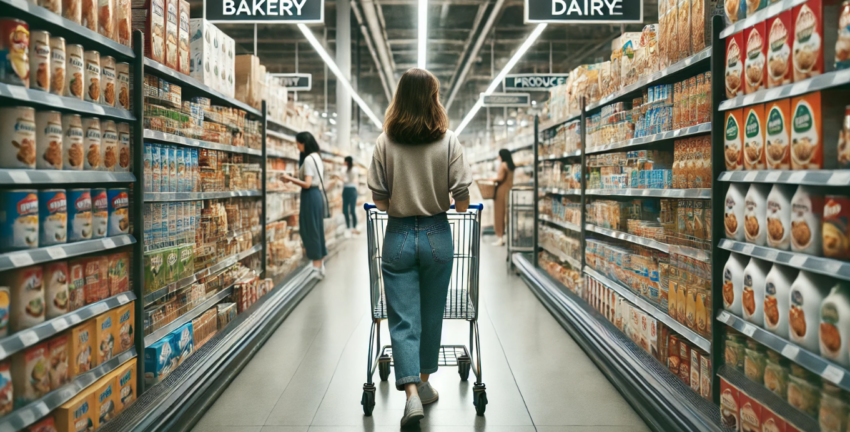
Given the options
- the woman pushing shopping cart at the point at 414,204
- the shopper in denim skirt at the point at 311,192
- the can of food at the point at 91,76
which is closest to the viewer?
the can of food at the point at 91,76

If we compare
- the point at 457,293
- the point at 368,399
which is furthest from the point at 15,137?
the point at 457,293

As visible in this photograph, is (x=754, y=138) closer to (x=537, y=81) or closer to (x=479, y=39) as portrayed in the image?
(x=537, y=81)

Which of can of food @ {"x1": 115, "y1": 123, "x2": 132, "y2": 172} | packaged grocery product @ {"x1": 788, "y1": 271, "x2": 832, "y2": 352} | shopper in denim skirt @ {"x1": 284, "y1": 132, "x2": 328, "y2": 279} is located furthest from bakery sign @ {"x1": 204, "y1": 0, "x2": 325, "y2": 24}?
packaged grocery product @ {"x1": 788, "y1": 271, "x2": 832, "y2": 352}

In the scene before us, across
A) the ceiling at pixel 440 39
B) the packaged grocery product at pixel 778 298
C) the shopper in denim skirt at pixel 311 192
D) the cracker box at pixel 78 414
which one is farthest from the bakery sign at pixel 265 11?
the ceiling at pixel 440 39

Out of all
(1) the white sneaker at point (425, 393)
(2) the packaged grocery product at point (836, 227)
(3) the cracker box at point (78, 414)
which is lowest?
(1) the white sneaker at point (425, 393)

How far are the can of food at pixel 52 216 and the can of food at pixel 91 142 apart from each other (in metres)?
0.25

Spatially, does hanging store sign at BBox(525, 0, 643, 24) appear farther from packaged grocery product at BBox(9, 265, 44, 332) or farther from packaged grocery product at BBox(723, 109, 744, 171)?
packaged grocery product at BBox(9, 265, 44, 332)

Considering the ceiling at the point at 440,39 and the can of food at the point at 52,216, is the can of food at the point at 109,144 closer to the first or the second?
the can of food at the point at 52,216

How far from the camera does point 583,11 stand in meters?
5.23

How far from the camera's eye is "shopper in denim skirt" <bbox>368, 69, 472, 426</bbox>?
9.17 ft

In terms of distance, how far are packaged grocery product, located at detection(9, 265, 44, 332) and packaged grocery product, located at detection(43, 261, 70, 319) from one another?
3.1 inches

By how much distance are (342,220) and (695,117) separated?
1070cm

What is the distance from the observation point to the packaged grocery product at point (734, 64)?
248 cm

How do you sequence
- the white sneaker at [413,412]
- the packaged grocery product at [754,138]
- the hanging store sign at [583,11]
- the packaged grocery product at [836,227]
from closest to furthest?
the packaged grocery product at [836,227], the packaged grocery product at [754,138], the white sneaker at [413,412], the hanging store sign at [583,11]
